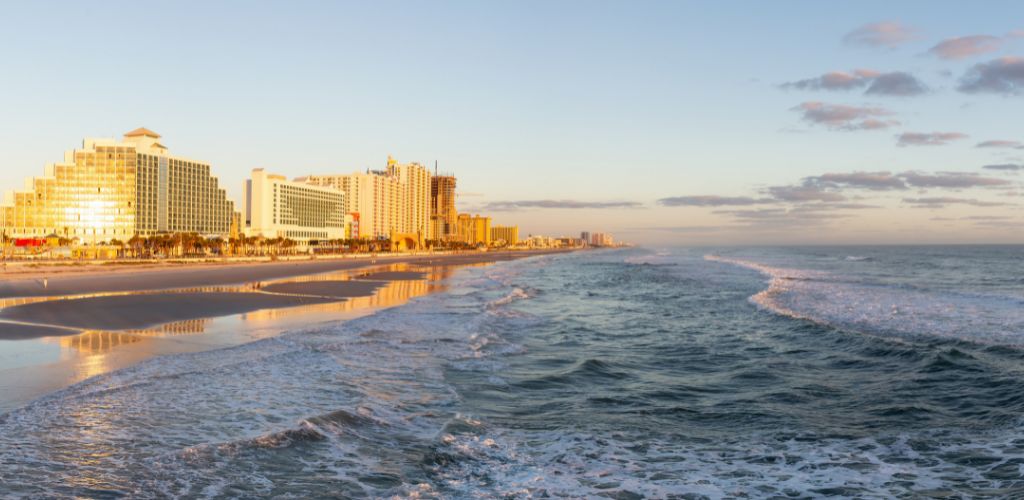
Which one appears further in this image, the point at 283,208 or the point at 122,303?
the point at 283,208

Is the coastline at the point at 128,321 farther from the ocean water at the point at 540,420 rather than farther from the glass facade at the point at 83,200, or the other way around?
the glass facade at the point at 83,200

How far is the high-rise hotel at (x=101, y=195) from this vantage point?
143875 mm

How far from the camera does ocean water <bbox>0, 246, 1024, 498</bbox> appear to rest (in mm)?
7445

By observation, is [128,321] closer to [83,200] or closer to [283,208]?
[83,200]

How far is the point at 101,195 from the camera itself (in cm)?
14575

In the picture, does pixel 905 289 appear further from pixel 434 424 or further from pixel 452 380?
pixel 434 424

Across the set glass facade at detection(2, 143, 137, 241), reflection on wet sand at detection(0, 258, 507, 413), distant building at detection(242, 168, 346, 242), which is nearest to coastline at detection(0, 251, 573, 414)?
reflection on wet sand at detection(0, 258, 507, 413)

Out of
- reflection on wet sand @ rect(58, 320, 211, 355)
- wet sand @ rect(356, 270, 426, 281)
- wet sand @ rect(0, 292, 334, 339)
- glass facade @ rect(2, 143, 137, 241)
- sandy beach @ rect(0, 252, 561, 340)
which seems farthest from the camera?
glass facade @ rect(2, 143, 137, 241)

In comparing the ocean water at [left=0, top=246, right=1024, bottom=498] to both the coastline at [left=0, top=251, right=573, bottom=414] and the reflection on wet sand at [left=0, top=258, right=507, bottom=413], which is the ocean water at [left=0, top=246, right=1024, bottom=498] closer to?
the reflection on wet sand at [left=0, top=258, right=507, bottom=413]

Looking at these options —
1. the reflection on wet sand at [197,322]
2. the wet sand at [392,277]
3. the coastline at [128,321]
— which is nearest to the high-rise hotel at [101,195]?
the wet sand at [392,277]

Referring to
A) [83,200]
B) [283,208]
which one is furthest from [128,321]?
[283,208]

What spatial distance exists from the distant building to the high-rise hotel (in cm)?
2400

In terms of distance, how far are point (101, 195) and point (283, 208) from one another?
46.1m

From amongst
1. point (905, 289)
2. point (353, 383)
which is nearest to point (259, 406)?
point (353, 383)
